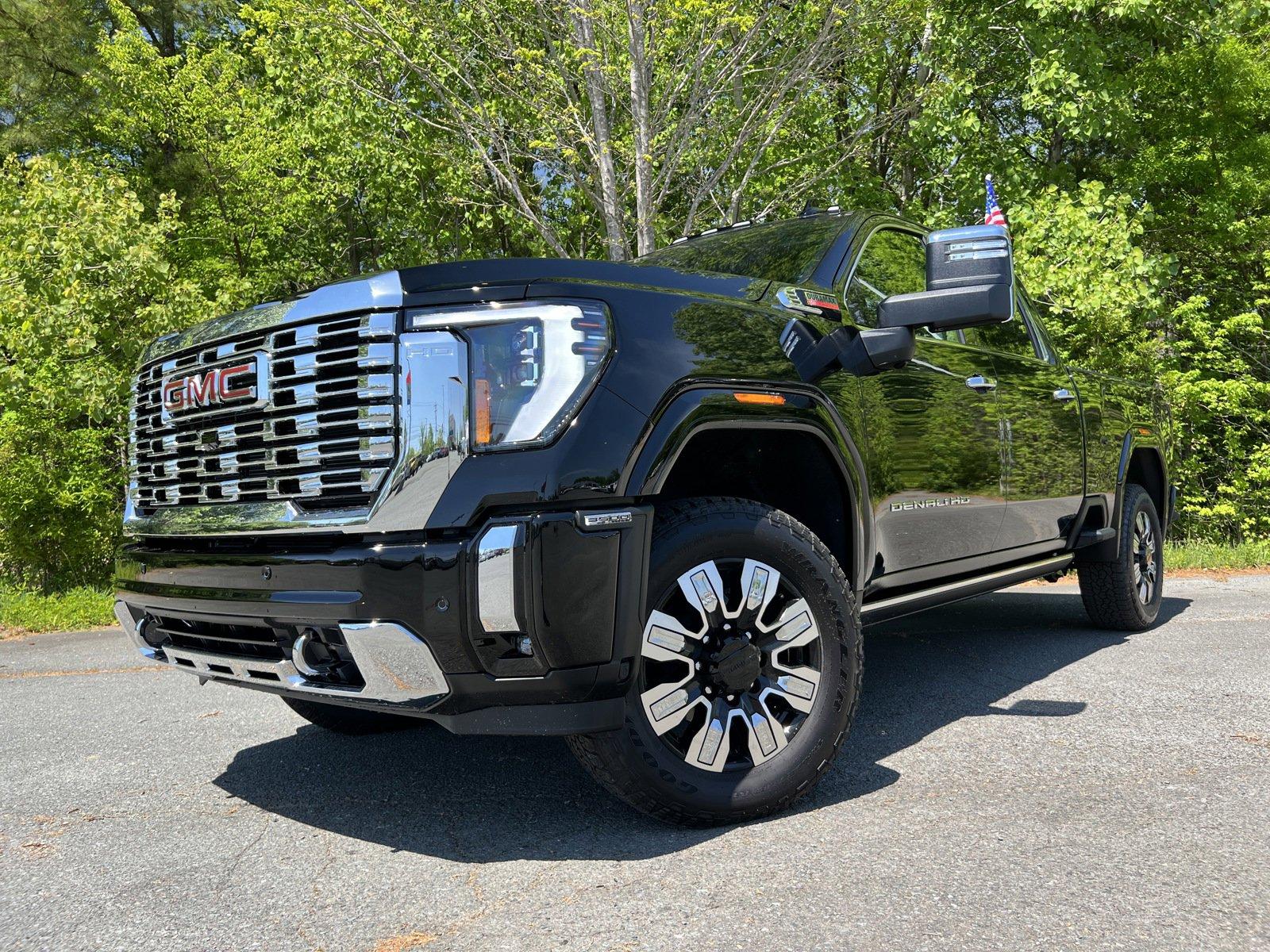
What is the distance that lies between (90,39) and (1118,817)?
22.5 metres

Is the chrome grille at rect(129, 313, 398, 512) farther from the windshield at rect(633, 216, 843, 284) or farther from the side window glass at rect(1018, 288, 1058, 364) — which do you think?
the side window glass at rect(1018, 288, 1058, 364)

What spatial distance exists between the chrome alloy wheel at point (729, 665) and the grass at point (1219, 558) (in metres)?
8.28

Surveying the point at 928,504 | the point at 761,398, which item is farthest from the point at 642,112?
the point at 761,398

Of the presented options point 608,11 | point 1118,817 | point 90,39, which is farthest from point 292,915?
point 90,39

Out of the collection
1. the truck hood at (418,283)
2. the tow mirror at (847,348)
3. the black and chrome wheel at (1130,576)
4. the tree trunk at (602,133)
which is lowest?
the black and chrome wheel at (1130,576)

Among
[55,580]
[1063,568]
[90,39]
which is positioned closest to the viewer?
[1063,568]

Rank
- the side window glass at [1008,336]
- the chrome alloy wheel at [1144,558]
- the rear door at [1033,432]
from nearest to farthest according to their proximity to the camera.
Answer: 1. the rear door at [1033,432]
2. the side window glass at [1008,336]
3. the chrome alloy wheel at [1144,558]

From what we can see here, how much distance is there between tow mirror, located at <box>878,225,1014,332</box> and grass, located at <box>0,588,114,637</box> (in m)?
6.48

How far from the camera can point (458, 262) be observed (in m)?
2.73

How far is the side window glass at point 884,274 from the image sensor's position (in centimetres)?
376

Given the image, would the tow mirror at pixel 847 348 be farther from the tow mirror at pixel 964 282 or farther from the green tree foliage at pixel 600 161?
the green tree foliage at pixel 600 161

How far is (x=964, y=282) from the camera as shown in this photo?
321 cm

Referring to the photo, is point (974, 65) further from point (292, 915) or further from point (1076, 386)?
point (292, 915)

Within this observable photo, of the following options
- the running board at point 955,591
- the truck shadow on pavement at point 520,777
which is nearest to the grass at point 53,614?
the truck shadow on pavement at point 520,777
